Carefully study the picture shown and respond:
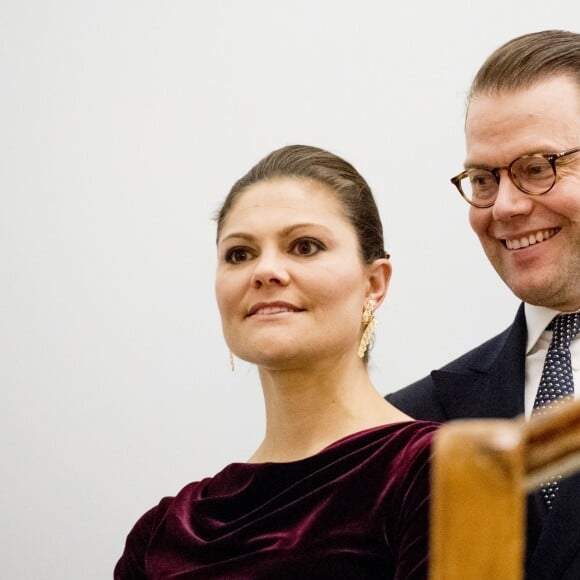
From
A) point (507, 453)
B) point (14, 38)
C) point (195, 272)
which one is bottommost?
point (507, 453)

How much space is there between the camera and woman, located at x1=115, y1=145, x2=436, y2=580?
4.26 feet

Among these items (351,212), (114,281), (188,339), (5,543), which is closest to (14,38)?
(114,281)

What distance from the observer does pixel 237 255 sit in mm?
1488

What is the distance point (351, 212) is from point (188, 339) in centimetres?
85

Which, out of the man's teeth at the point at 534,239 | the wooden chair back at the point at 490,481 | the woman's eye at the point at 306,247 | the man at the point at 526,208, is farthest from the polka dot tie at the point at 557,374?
the wooden chair back at the point at 490,481

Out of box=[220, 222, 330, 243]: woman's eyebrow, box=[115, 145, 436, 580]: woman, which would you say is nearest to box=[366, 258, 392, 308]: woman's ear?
box=[115, 145, 436, 580]: woman

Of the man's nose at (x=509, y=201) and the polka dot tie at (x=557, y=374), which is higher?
the man's nose at (x=509, y=201)

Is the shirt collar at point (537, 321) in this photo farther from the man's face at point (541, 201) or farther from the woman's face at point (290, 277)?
the woman's face at point (290, 277)

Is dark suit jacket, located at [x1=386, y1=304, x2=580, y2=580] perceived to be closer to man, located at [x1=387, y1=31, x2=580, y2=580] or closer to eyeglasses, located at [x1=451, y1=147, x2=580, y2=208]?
man, located at [x1=387, y1=31, x2=580, y2=580]

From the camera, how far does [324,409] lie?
1460 millimetres

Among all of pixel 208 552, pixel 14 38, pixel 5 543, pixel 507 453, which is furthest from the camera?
pixel 14 38

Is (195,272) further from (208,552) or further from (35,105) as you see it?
(208,552)

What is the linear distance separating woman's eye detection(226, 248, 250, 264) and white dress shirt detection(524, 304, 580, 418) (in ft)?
1.43

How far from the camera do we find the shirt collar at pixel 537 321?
1.59 meters
